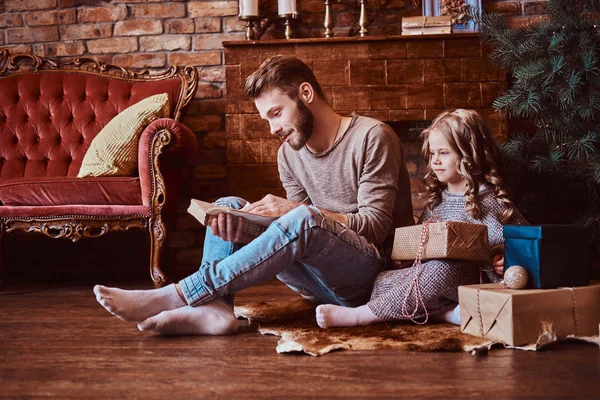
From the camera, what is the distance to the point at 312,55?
11.0ft

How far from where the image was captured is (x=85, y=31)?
150 inches

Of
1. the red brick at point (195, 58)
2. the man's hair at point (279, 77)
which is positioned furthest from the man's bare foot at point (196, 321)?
the red brick at point (195, 58)

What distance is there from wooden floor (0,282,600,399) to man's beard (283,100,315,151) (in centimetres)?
55

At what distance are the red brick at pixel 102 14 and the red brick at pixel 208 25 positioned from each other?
16.2 inches

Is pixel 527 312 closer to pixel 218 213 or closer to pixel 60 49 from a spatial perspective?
pixel 218 213

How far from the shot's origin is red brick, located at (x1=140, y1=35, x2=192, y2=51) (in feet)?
12.4

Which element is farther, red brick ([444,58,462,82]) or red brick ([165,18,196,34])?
red brick ([165,18,196,34])

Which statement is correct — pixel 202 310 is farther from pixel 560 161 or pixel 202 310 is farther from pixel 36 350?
pixel 560 161

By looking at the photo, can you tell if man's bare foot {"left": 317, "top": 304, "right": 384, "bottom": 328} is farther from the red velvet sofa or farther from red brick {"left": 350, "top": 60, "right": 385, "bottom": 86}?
red brick {"left": 350, "top": 60, "right": 385, "bottom": 86}

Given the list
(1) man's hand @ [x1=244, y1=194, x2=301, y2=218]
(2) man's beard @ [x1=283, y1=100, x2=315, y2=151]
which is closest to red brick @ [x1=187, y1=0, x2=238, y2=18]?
(2) man's beard @ [x1=283, y1=100, x2=315, y2=151]

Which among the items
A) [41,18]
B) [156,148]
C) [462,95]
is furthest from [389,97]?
[41,18]

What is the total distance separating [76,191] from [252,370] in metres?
1.73

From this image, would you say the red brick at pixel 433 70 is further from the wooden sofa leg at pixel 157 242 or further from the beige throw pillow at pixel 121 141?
the wooden sofa leg at pixel 157 242

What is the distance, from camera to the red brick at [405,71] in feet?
10.8
